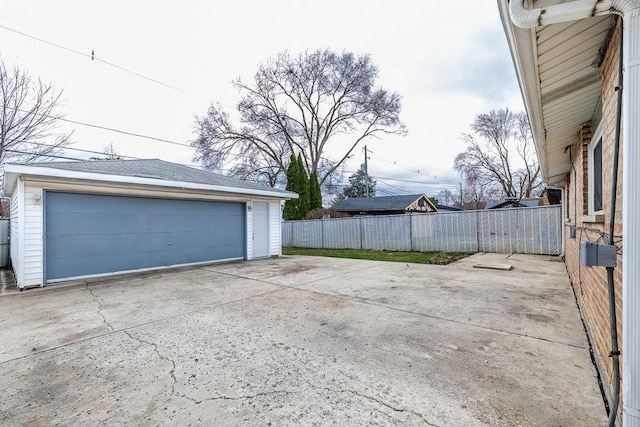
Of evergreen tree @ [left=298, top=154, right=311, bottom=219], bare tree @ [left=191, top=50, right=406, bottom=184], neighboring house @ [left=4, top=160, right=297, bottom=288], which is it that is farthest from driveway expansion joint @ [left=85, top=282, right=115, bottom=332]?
bare tree @ [left=191, top=50, right=406, bottom=184]

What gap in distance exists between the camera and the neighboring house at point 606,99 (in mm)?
1283

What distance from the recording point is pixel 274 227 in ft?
34.6

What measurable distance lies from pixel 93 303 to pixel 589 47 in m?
6.48

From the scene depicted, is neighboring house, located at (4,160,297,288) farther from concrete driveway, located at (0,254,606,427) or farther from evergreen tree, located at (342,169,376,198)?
evergreen tree, located at (342,169,376,198)

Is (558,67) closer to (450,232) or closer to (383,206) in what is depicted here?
(450,232)

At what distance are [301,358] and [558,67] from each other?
309 centimetres

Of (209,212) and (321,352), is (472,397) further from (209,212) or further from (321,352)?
(209,212)

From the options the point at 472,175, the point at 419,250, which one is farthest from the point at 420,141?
the point at 419,250

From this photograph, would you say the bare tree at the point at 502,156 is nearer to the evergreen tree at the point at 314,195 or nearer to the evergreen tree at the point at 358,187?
the evergreen tree at the point at 358,187

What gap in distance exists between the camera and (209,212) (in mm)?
8773

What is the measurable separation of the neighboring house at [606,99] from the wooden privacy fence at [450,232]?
7107mm

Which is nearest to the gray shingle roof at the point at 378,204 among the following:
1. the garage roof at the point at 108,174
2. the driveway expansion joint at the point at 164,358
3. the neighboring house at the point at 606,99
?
the garage roof at the point at 108,174

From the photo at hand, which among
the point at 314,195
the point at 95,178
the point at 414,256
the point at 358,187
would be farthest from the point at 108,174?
the point at 358,187

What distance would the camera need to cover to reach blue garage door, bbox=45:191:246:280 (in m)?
6.22
